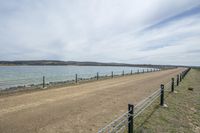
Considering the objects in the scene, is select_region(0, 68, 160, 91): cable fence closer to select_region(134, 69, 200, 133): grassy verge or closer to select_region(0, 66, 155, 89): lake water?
select_region(0, 66, 155, 89): lake water

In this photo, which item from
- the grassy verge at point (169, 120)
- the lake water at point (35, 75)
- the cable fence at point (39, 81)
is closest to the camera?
the grassy verge at point (169, 120)

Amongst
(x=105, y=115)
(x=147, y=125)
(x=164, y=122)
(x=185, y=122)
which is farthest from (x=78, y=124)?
(x=185, y=122)

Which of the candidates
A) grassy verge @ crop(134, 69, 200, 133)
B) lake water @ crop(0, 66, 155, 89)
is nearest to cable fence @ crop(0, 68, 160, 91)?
lake water @ crop(0, 66, 155, 89)

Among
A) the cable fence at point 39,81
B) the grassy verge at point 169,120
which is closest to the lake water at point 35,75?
the cable fence at point 39,81

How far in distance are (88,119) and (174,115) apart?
3754 millimetres

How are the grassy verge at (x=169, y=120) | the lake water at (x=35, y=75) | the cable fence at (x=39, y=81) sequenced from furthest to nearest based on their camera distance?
the lake water at (x=35, y=75)
the cable fence at (x=39, y=81)
the grassy verge at (x=169, y=120)

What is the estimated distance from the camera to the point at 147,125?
615 cm

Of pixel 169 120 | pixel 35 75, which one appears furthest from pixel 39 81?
pixel 169 120

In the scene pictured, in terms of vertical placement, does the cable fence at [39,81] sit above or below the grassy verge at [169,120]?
below

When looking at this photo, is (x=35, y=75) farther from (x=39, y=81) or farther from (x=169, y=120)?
(x=169, y=120)

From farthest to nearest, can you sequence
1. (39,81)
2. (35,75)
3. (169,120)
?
(35,75) → (39,81) → (169,120)

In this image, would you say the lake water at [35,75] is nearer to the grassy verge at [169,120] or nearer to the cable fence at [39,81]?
the cable fence at [39,81]

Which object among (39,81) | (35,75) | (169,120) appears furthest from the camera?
(35,75)

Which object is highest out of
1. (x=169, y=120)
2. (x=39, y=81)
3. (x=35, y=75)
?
(x=169, y=120)
